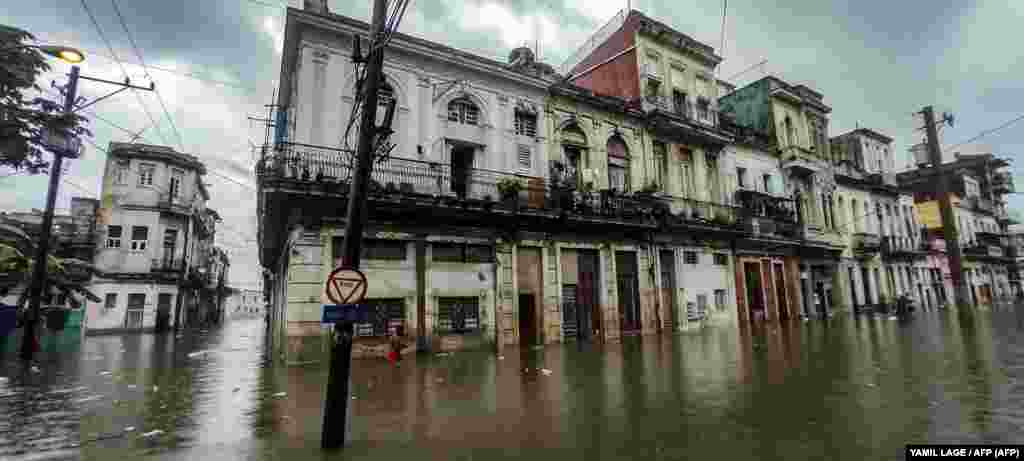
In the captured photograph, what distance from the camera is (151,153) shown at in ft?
113

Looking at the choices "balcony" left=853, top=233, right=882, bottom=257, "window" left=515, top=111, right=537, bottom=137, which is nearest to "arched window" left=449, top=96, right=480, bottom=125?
"window" left=515, top=111, right=537, bottom=137

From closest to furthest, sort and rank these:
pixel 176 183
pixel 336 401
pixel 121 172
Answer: pixel 336 401 < pixel 121 172 < pixel 176 183

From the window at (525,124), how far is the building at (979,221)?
35.8 meters

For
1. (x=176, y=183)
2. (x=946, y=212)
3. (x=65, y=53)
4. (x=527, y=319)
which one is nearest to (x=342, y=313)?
(x=65, y=53)

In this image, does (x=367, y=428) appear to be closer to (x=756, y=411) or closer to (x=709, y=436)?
(x=709, y=436)

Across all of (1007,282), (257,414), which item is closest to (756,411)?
(257,414)

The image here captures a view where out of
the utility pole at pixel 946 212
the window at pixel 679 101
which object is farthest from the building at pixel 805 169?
the window at pixel 679 101

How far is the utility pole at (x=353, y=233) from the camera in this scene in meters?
4.72

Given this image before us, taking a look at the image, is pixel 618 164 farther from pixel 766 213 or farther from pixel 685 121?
pixel 766 213

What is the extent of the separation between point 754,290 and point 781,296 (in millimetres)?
2604

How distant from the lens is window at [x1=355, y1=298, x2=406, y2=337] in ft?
44.6

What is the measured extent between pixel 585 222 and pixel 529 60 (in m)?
7.40

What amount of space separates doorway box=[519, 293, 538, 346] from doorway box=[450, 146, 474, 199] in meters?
4.37

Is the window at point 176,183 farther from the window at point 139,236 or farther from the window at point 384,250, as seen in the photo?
the window at point 384,250
